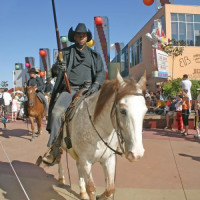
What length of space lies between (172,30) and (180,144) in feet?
75.1

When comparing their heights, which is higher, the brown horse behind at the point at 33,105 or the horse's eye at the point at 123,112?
the horse's eye at the point at 123,112

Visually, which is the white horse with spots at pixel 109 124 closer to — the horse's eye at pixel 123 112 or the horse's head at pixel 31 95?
the horse's eye at pixel 123 112

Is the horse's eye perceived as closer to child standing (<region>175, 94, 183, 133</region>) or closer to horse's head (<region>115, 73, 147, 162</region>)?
horse's head (<region>115, 73, 147, 162</region>)

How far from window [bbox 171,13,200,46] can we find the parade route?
75.6 ft

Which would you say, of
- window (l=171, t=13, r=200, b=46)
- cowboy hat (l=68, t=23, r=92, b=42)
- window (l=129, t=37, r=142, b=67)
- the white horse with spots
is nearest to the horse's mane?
the white horse with spots

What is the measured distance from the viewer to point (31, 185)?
4441 mm

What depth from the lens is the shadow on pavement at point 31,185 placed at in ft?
13.2

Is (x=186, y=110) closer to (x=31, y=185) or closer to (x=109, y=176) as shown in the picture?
(x=31, y=185)

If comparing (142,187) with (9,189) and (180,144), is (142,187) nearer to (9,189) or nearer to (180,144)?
(9,189)

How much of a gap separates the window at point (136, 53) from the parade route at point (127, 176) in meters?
28.7

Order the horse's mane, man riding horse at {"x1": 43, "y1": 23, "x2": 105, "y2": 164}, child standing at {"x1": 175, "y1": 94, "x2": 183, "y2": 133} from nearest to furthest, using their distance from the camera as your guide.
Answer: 1. the horse's mane
2. man riding horse at {"x1": 43, "y1": 23, "x2": 105, "y2": 164}
3. child standing at {"x1": 175, "y1": 94, "x2": 183, "y2": 133}

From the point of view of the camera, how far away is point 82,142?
9.77 feet

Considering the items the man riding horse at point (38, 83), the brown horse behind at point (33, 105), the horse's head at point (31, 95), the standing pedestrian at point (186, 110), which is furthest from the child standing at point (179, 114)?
the horse's head at point (31, 95)

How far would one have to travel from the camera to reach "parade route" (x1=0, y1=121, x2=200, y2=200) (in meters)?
4.09
